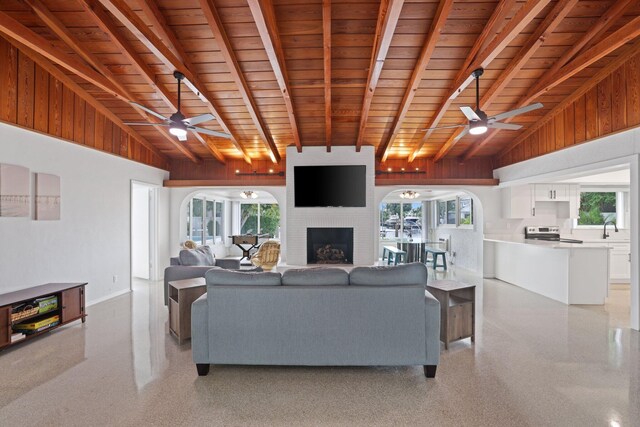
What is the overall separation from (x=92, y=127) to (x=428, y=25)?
207 inches

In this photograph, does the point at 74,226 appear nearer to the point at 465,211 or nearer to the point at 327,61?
the point at 327,61

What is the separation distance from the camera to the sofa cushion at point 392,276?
9.24ft

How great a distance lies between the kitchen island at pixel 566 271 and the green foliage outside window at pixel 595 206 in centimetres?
241

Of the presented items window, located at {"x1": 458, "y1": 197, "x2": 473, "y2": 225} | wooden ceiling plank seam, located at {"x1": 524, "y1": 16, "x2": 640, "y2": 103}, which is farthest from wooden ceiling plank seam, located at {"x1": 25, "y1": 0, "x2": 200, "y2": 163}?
window, located at {"x1": 458, "y1": 197, "x2": 473, "y2": 225}

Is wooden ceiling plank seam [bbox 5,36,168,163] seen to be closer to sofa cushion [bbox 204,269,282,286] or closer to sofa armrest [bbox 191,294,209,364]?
sofa cushion [bbox 204,269,282,286]

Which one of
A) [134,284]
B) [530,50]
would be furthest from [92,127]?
[530,50]

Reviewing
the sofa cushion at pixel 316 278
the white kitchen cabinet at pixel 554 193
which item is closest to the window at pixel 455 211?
the white kitchen cabinet at pixel 554 193

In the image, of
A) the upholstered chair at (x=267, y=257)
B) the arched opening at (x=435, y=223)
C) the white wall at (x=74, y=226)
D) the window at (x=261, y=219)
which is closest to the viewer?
the white wall at (x=74, y=226)

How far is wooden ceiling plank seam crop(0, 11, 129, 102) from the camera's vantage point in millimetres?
3328

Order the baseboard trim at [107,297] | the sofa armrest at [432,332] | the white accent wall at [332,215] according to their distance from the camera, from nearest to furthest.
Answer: the sofa armrest at [432,332], the baseboard trim at [107,297], the white accent wall at [332,215]

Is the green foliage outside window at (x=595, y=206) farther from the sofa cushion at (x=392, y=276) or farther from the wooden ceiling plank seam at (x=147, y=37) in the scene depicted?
the wooden ceiling plank seam at (x=147, y=37)

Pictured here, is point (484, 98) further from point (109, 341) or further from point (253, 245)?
point (253, 245)

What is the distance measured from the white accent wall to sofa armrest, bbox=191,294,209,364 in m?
4.53

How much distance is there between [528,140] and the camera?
6.65 metres
